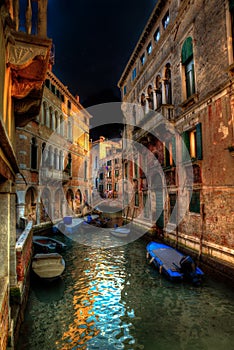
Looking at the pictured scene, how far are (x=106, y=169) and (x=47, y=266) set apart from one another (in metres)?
40.9

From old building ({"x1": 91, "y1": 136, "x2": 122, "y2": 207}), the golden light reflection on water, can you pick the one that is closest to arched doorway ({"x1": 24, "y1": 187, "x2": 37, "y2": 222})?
the golden light reflection on water

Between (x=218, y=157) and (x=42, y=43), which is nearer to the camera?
(x=42, y=43)

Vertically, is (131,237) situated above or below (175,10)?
below

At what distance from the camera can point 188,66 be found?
10477 millimetres

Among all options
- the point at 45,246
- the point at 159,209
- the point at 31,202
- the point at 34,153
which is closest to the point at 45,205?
the point at 31,202

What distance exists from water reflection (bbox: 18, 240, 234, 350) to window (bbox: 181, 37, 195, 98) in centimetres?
775

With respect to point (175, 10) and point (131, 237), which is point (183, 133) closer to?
point (175, 10)

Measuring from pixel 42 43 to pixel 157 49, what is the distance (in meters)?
11.8

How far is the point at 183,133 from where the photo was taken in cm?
1055

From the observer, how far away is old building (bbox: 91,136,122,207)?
4628 centimetres

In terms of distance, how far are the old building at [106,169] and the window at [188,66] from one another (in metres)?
34.1

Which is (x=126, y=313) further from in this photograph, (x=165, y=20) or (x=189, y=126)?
(x=165, y=20)

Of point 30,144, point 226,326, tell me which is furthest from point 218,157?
point 30,144

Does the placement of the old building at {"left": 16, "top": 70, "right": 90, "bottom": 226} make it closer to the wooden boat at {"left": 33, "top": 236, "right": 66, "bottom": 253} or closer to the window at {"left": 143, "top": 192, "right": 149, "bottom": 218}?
the wooden boat at {"left": 33, "top": 236, "right": 66, "bottom": 253}
